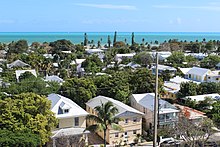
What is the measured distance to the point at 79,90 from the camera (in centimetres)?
3306

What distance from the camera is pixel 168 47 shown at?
332 ft

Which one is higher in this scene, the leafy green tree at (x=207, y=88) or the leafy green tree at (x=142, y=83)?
the leafy green tree at (x=142, y=83)

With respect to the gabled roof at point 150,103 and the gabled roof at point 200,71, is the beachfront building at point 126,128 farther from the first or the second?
the gabled roof at point 200,71

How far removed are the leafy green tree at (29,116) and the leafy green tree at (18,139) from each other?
593 mm

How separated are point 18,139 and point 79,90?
12773 millimetres

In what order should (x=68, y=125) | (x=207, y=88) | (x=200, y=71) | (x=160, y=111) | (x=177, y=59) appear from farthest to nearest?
(x=177, y=59), (x=200, y=71), (x=207, y=88), (x=160, y=111), (x=68, y=125)

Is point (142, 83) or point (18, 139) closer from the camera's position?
point (18, 139)

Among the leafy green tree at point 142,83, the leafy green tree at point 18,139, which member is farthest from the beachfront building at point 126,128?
the leafy green tree at point 142,83

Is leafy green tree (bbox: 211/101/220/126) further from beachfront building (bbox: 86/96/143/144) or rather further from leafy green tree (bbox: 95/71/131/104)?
leafy green tree (bbox: 95/71/131/104)

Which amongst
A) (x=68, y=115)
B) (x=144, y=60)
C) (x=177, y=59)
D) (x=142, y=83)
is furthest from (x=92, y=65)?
(x=68, y=115)

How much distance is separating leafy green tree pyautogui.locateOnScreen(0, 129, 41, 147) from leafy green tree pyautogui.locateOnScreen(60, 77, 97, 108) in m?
11.4

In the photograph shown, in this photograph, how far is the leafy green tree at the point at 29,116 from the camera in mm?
22281

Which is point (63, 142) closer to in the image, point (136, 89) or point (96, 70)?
point (136, 89)

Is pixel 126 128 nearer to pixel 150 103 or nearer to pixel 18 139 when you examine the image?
A: pixel 150 103
